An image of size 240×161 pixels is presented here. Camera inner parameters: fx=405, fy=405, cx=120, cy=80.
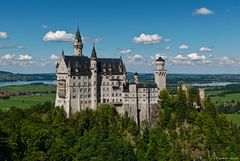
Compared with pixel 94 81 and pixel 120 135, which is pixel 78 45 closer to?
pixel 94 81

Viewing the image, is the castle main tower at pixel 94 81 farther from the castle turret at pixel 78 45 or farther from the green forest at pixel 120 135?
the castle turret at pixel 78 45

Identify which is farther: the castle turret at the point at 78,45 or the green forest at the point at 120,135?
the castle turret at the point at 78,45

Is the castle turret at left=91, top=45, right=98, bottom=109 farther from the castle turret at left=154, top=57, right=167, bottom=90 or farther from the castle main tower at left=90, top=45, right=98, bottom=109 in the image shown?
the castle turret at left=154, top=57, right=167, bottom=90

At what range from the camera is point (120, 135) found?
100812 millimetres

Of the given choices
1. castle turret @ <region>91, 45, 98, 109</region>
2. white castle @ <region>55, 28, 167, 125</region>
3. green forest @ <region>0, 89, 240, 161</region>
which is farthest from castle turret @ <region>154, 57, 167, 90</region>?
castle turret @ <region>91, 45, 98, 109</region>

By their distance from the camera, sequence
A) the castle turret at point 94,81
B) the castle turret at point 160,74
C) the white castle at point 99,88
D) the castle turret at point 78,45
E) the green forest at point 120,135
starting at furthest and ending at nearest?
the castle turret at point 78,45 < the castle turret at point 160,74 < the castle turret at point 94,81 < the white castle at point 99,88 < the green forest at point 120,135

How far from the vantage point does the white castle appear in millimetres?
105062

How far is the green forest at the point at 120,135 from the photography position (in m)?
86.4

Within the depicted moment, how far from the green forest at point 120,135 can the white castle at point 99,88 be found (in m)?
2.54

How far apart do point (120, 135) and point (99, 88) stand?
49.9ft

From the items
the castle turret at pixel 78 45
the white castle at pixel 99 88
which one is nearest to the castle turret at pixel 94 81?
the white castle at pixel 99 88

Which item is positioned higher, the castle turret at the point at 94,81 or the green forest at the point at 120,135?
the castle turret at the point at 94,81

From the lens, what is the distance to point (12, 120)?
99562mm

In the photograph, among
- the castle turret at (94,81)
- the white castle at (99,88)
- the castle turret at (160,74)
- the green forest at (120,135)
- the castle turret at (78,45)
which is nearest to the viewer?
the green forest at (120,135)
